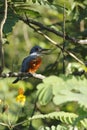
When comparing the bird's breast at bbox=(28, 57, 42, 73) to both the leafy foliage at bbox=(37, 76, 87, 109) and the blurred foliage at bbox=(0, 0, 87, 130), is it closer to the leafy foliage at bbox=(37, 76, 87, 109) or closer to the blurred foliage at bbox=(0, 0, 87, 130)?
the blurred foliage at bbox=(0, 0, 87, 130)

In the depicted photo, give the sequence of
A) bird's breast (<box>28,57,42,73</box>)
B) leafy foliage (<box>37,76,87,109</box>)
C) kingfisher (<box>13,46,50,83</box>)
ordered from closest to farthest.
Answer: leafy foliage (<box>37,76,87,109</box>) < kingfisher (<box>13,46,50,83</box>) < bird's breast (<box>28,57,42,73</box>)

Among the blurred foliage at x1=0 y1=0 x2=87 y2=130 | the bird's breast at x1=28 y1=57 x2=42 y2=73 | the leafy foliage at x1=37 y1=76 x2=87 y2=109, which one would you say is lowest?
the bird's breast at x1=28 y1=57 x2=42 y2=73

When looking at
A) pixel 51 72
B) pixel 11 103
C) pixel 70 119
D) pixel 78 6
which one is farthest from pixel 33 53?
pixel 70 119

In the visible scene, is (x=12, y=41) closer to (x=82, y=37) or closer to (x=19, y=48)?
(x=19, y=48)

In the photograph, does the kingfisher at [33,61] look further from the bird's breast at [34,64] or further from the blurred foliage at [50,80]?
the blurred foliage at [50,80]

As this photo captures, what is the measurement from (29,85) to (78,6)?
3391mm

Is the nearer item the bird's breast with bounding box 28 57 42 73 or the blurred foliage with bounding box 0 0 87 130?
the blurred foliage with bounding box 0 0 87 130

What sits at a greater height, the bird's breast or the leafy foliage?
the leafy foliage

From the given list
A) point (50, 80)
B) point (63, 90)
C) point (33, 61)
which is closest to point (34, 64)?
point (33, 61)

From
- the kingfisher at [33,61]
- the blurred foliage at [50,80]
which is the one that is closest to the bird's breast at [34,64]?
the kingfisher at [33,61]

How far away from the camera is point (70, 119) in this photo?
2863mm

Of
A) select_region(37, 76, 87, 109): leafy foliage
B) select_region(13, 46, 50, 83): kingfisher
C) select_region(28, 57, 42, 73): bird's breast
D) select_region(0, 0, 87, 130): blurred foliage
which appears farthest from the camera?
select_region(28, 57, 42, 73): bird's breast

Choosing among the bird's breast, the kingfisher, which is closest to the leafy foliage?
the kingfisher

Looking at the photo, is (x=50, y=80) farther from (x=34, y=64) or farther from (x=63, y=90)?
(x=34, y=64)
